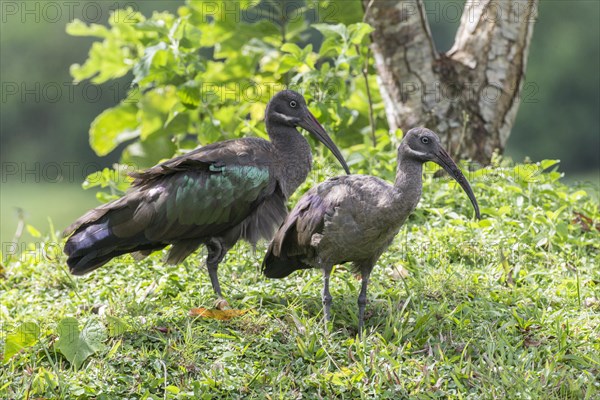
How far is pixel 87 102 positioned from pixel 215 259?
88.0ft

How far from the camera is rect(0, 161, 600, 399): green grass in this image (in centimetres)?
484

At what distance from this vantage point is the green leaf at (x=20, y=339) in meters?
5.14

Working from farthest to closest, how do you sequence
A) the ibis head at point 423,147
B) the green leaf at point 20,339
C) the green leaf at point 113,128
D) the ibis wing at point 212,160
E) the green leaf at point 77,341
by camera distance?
1. the green leaf at point 113,128
2. the ibis wing at point 212,160
3. the ibis head at point 423,147
4. the green leaf at point 20,339
5. the green leaf at point 77,341

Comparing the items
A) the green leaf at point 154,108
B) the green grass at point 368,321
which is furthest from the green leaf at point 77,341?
the green leaf at point 154,108

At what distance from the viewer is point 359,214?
205 inches

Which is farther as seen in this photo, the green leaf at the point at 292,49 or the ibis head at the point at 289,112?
the green leaf at the point at 292,49

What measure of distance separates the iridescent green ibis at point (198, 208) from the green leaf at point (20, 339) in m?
0.49

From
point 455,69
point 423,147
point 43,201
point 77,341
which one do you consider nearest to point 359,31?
point 455,69

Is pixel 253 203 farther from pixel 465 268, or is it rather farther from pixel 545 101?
pixel 545 101

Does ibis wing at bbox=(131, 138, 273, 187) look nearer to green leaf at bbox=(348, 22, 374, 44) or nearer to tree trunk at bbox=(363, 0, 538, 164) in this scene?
green leaf at bbox=(348, 22, 374, 44)

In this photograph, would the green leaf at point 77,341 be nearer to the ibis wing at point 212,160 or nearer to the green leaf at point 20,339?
the green leaf at point 20,339

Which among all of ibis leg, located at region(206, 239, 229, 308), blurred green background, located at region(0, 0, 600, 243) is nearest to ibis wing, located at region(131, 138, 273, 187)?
ibis leg, located at region(206, 239, 229, 308)

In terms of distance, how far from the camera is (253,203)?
590 cm

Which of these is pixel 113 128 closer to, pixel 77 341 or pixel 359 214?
pixel 77 341
